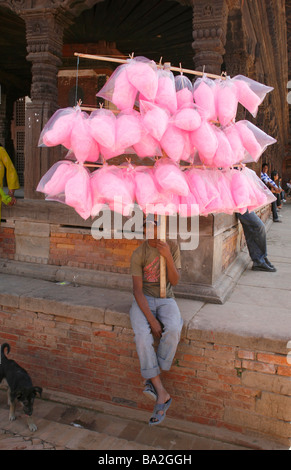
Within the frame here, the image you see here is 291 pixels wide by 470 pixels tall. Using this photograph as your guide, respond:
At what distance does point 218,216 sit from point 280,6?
7158 millimetres

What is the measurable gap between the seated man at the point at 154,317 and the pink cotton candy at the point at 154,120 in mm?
819

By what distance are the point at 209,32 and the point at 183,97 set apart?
2.51 metres

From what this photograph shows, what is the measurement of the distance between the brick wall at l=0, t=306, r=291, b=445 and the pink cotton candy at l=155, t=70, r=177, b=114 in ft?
5.93

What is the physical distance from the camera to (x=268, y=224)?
397 inches

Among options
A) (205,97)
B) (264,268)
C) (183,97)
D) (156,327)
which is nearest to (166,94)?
(183,97)

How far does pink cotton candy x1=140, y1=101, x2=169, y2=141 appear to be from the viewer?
8.46 feet

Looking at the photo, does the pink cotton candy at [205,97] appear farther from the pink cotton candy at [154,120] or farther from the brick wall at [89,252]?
the brick wall at [89,252]

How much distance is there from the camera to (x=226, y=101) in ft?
9.27

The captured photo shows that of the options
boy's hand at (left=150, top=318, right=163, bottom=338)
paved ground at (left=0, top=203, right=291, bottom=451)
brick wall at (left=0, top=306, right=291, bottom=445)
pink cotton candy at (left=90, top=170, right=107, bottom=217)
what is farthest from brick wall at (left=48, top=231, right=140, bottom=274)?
pink cotton candy at (left=90, top=170, right=107, bottom=217)

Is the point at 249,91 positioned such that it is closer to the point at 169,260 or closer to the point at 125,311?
the point at 169,260

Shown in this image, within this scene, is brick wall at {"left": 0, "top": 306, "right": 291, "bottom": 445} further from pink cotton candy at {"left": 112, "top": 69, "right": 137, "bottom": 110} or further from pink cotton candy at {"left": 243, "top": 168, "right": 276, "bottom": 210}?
pink cotton candy at {"left": 112, "top": 69, "right": 137, "bottom": 110}

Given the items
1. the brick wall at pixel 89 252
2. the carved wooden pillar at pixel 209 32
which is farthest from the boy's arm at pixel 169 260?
the carved wooden pillar at pixel 209 32

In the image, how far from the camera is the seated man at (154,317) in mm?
2979
